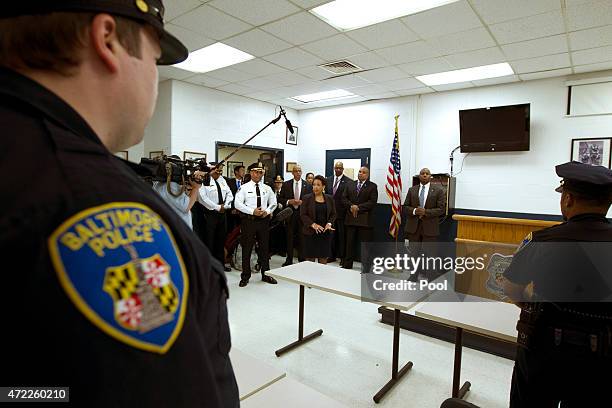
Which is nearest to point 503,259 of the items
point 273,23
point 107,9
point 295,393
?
point 295,393

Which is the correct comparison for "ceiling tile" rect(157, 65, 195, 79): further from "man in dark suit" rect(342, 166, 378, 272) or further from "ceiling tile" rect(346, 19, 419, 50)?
"man in dark suit" rect(342, 166, 378, 272)

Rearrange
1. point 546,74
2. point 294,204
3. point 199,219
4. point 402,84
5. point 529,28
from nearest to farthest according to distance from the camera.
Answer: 1. point 529,28
2. point 546,74
3. point 199,219
4. point 402,84
5. point 294,204

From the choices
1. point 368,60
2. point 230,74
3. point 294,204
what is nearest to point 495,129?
point 368,60

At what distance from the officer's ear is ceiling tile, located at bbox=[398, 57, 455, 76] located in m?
4.61

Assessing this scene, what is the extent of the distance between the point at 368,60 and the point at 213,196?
2913 millimetres

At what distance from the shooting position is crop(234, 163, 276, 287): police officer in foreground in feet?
15.7

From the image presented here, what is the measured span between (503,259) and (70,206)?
3.81 meters

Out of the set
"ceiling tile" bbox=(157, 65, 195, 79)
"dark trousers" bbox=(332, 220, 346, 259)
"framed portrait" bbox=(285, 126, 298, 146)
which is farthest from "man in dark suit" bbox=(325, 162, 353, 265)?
"ceiling tile" bbox=(157, 65, 195, 79)

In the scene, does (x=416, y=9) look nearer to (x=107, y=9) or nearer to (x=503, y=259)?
(x=503, y=259)

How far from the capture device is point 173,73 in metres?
5.24

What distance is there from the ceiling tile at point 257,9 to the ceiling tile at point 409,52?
142cm

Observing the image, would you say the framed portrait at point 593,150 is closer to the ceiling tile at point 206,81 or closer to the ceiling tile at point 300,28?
the ceiling tile at point 300,28

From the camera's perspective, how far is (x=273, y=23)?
11.7 feet

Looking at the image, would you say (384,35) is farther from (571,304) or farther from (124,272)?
(124,272)
